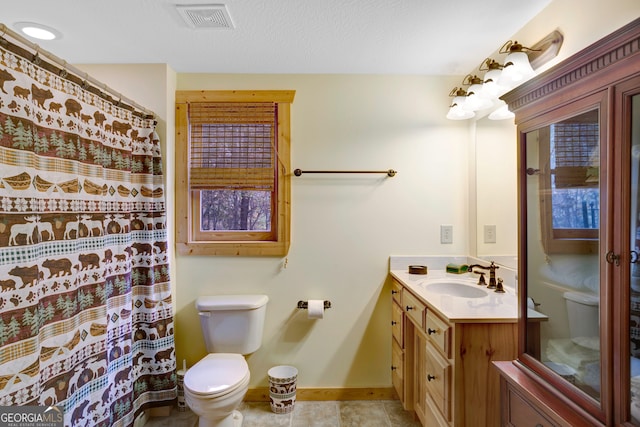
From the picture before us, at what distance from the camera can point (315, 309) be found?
2.10 meters

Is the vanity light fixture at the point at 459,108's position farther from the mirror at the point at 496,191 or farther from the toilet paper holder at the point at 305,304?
Result: the toilet paper holder at the point at 305,304

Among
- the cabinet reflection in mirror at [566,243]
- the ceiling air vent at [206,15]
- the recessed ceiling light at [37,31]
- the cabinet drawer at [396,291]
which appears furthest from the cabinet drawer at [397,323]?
the recessed ceiling light at [37,31]

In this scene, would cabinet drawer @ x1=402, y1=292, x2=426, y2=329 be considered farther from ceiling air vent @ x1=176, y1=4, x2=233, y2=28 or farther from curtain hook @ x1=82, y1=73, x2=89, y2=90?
curtain hook @ x1=82, y1=73, x2=89, y2=90

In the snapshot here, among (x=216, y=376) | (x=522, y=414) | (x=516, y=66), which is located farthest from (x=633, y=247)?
(x=216, y=376)

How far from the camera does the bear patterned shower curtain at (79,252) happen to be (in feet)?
3.69

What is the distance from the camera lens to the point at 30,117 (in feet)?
3.89

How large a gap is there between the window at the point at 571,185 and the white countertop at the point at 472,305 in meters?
0.31

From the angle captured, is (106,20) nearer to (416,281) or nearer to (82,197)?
(82,197)

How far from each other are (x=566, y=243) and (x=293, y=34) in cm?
164

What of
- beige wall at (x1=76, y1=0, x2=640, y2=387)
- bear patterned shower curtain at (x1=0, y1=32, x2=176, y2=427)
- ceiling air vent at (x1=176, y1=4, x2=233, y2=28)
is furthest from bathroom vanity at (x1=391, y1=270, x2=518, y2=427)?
ceiling air vent at (x1=176, y1=4, x2=233, y2=28)

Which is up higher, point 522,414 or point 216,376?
point 522,414

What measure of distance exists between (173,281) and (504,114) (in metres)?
2.41

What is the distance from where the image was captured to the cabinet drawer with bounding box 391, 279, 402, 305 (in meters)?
2.01

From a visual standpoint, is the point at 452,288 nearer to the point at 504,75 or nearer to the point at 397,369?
the point at 397,369
